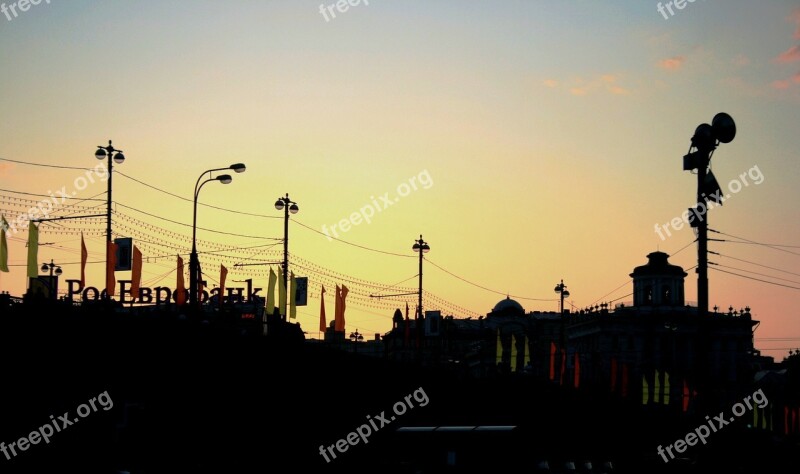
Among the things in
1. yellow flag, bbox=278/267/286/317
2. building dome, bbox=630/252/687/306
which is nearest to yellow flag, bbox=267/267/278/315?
yellow flag, bbox=278/267/286/317

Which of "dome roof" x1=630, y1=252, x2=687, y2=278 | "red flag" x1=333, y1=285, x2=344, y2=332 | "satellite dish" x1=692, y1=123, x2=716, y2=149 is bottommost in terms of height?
"red flag" x1=333, y1=285, x2=344, y2=332

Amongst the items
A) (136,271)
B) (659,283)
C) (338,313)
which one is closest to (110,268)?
(136,271)

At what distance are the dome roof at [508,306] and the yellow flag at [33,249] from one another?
471 feet

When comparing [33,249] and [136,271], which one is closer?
[33,249]

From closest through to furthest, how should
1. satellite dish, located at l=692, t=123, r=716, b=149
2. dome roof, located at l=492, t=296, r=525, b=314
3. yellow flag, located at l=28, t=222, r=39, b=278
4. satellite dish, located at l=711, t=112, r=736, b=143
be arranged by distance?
satellite dish, located at l=692, t=123, r=716, b=149 → satellite dish, located at l=711, t=112, r=736, b=143 → yellow flag, located at l=28, t=222, r=39, b=278 → dome roof, located at l=492, t=296, r=525, b=314

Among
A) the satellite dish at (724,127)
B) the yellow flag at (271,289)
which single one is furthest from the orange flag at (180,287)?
the satellite dish at (724,127)

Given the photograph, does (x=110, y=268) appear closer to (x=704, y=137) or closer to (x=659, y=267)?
(x=704, y=137)

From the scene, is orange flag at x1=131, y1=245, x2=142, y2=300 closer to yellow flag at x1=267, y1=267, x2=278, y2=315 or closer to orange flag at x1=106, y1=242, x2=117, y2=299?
orange flag at x1=106, y1=242, x2=117, y2=299

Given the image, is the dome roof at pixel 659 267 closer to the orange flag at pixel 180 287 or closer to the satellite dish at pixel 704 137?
the orange flag at pixel 180 287

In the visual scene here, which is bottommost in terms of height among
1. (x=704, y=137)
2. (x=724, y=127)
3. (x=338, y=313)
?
(x=338, y=313)

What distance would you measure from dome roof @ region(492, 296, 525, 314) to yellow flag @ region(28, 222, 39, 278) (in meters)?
144

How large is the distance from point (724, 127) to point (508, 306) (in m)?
152

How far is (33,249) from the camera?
49438 mm

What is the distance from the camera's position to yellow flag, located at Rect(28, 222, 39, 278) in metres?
49.3
